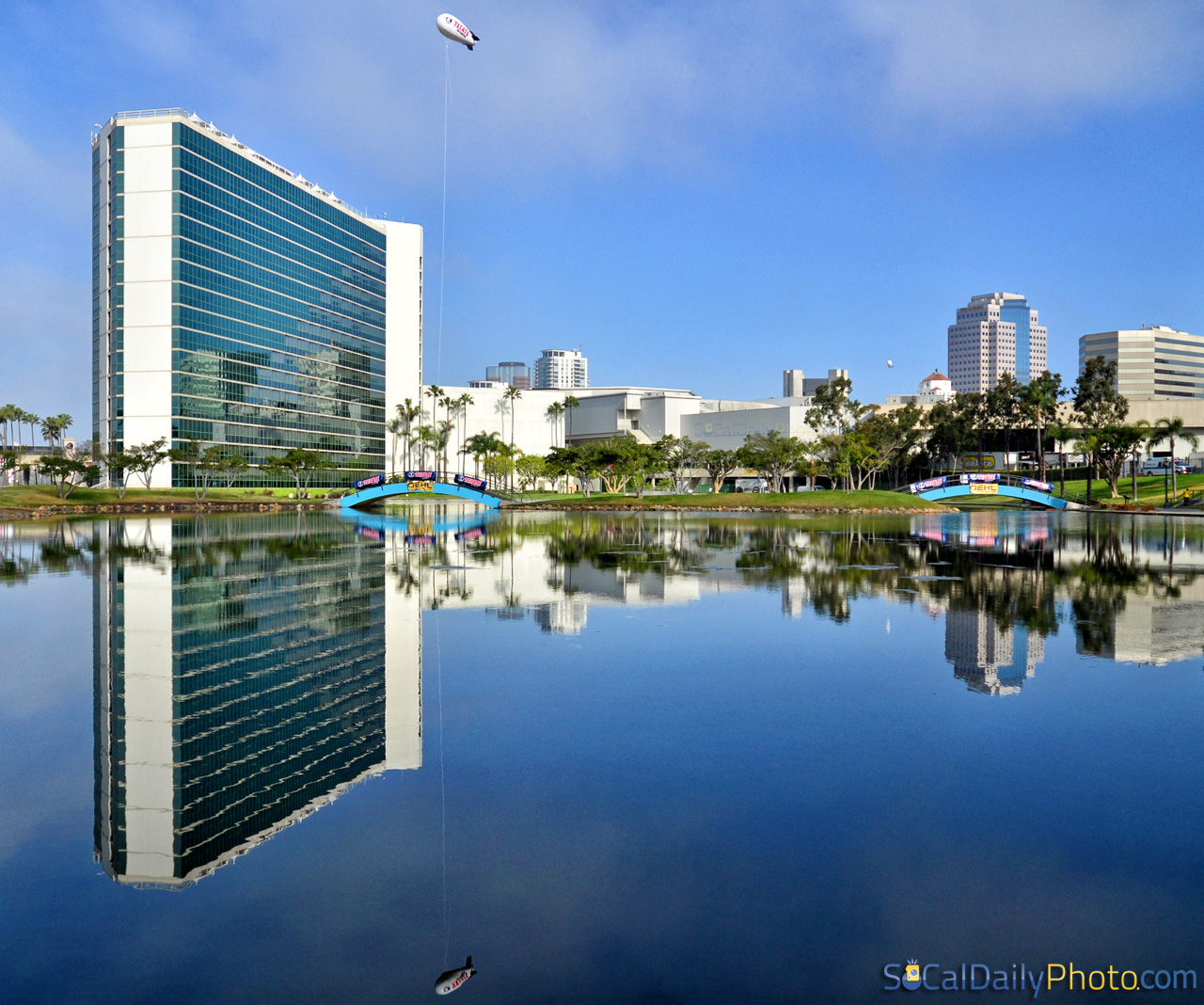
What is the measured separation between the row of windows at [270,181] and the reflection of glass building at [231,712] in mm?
103240

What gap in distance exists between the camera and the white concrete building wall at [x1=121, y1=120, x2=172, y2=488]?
342 ft

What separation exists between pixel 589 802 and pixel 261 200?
12840 centimetres

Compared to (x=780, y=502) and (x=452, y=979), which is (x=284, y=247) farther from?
(x=452, y=979)

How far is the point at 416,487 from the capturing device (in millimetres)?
85500

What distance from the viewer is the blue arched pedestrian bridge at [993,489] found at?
277ft

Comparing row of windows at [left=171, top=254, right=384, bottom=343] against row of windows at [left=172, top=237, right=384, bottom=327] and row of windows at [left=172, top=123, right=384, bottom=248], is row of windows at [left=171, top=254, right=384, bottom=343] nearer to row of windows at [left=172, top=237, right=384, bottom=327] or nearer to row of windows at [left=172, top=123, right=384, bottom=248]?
row of windows at [left=172, top=237, right=384, bottom=327]

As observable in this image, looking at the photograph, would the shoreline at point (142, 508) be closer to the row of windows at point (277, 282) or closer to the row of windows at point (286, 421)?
the row of windows at point (286, 421)

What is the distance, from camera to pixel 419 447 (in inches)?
6181

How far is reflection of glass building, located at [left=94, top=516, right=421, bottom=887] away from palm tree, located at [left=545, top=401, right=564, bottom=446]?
13705 cm

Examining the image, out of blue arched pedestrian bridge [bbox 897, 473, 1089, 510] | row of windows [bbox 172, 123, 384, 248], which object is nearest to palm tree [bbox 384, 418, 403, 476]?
row of windows [bbox 172, 123, 384, 248]

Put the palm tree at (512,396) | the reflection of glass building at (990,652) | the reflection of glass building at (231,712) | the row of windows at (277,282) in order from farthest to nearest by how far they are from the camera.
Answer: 1. the palm tree at (512,396)
2. the row of windows at (277,282)
3. the reflection of glass building at (990,652)
4. the reflection of glass building at (231,712)

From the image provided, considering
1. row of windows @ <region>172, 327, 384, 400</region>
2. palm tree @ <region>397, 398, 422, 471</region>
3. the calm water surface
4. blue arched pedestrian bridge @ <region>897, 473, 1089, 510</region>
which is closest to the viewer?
the calm water surface

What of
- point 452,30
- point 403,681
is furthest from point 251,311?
point 403,681

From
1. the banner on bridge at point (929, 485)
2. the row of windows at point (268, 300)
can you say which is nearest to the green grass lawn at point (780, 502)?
the banner on bridge at point (929, 485)
